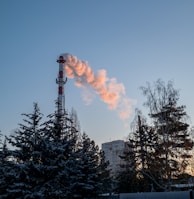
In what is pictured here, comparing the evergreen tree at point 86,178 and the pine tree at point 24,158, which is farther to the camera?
the evergreen tree at point 86,178

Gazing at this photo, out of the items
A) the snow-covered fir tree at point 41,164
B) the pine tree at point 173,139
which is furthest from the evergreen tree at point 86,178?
the pine tree at point 173,139

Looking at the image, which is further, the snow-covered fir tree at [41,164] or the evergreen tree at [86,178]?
the evergreen tree at [86,178]

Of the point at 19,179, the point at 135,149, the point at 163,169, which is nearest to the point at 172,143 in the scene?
the point at 163,169

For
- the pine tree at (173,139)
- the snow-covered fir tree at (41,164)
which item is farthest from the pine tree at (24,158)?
the pine tree at (173,139)

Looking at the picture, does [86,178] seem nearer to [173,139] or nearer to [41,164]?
[41,164]

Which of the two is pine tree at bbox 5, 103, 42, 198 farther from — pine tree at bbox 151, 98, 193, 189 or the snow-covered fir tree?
pine tree at bbox 151, 98, 193, 189

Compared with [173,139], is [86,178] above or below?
below

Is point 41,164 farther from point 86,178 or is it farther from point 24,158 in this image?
point 86,178

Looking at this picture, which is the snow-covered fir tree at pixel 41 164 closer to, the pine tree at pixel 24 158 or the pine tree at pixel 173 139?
the pine tree at pixel 24 158

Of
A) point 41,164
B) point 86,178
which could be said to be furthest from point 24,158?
point 86,178

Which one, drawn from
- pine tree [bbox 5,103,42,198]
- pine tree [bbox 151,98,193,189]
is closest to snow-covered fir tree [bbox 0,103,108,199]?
pine tree [bbox 5,103,42,198]

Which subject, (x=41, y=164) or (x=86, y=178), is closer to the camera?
(x=41, y=164)

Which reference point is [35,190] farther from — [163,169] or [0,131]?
[0,131]

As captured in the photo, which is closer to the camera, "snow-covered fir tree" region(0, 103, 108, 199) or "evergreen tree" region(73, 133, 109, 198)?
"snow-covered fir tree" region(0, 103, 108, 199)
